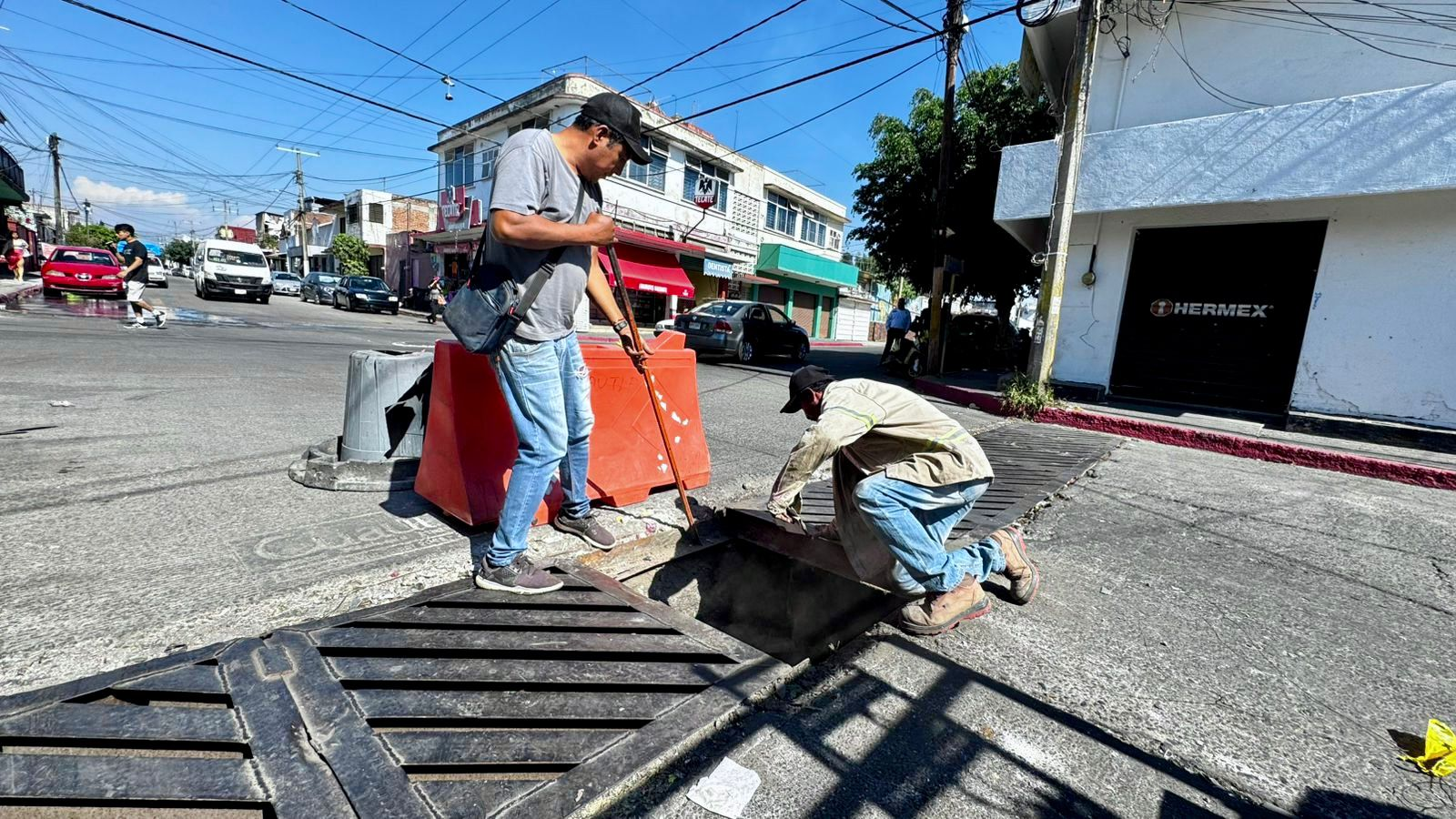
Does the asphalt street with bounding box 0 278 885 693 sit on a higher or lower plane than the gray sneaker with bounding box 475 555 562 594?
lower

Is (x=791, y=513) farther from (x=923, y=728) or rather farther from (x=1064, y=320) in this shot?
(x=1064, y=320)

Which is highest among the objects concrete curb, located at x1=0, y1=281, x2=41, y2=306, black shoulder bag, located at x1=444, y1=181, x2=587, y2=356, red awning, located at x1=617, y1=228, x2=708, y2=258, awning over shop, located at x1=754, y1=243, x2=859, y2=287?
awning over shop, located at x1=754, y1=243, x2=859, y2=287

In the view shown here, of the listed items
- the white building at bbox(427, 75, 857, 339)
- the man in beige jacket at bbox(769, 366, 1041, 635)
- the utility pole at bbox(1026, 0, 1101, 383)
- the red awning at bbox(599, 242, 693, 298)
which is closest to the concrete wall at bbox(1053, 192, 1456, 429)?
the utility pole at bbox(1026, 0, 1101, 383)

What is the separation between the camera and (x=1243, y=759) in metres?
1.81

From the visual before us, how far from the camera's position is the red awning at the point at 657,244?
20.9 m

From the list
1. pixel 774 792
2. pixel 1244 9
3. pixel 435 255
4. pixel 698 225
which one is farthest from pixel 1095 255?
pixel 435 255

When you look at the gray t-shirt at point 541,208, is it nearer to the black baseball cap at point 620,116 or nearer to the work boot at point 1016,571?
the black baseball cap at point 620,116

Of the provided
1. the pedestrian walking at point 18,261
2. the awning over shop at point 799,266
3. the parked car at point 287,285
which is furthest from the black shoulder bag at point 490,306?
the parked car at point 287,285

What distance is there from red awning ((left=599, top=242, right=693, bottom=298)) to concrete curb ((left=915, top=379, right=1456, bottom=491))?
15268mm

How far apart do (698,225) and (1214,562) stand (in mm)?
23759

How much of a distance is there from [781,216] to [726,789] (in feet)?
106

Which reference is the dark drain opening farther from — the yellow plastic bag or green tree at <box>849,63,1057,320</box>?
green tree at <box>849,63,1057,320</box>

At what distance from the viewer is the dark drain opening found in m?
3.17

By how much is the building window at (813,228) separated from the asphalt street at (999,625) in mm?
31482
